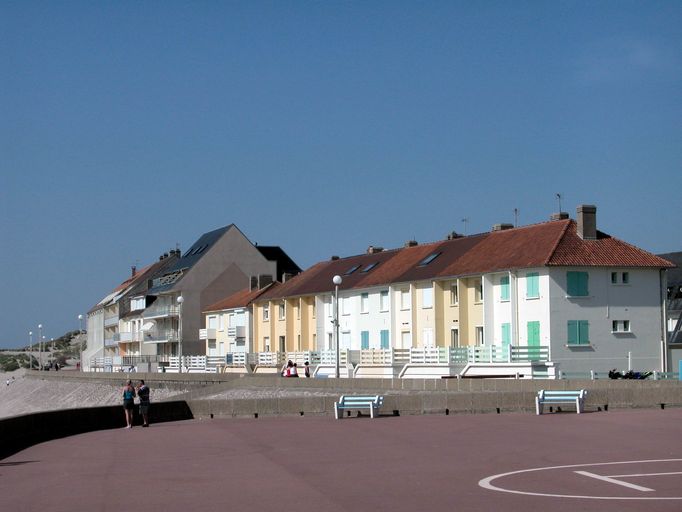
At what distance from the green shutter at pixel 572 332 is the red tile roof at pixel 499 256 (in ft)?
8.84

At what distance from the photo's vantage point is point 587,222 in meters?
50.4

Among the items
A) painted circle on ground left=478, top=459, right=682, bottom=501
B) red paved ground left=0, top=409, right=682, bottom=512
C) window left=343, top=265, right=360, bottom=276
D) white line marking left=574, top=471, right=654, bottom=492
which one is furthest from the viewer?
window left=343, top=265, right=360, bottom=276

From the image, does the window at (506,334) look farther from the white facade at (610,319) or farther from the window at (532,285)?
the white facade at (610,319)

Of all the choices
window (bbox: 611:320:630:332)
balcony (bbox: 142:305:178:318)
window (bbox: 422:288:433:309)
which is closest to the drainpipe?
window (bbox: 611:320:630:332)

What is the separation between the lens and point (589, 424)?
2562 centimetres

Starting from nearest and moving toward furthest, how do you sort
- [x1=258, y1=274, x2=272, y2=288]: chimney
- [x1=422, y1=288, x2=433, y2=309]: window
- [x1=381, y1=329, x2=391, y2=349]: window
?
[x1=422, y1=288, x2=433, y2=309]: window, [x1=381, y1=329, x2=391, y2=349]: window, [x1=258, y1=274, x2=272, y2=288]: chimney

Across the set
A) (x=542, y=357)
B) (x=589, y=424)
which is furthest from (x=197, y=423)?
(x=542, y=357)

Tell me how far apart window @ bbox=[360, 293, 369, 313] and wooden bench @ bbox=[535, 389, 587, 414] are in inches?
1257

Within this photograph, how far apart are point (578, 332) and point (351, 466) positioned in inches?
1251

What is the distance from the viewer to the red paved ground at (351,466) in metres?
13.5

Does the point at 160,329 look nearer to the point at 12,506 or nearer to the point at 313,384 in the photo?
the point at 313,384

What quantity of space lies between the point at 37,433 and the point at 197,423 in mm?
5727

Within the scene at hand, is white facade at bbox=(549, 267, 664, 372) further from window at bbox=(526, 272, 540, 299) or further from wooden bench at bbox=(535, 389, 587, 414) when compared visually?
wooden bench at bbox=(535, 389, 587, 414)

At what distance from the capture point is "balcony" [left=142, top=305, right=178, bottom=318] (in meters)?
90.1
